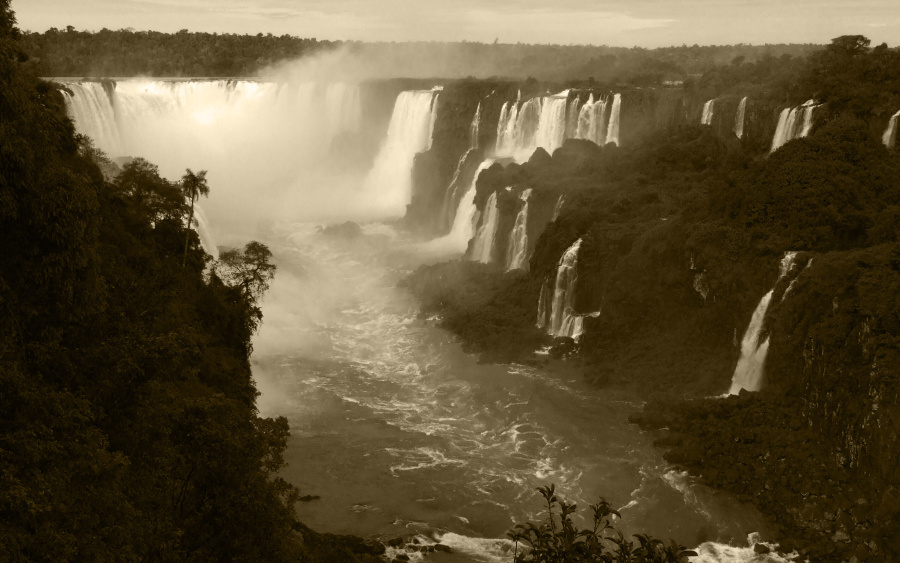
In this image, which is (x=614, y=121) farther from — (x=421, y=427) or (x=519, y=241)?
(x=421, y=427)

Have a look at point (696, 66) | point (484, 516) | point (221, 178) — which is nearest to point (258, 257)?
point (484, 516)

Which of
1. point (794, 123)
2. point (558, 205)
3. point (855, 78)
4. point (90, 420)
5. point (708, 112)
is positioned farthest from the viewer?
point (708, 112)

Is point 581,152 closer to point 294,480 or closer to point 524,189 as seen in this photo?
point 524,189

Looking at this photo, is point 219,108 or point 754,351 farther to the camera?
point 219,108

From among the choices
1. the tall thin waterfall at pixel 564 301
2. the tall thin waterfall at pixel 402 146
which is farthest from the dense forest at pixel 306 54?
the tall thin waterfall at pixel 564 301

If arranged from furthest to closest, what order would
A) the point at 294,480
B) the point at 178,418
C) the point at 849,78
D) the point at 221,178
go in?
1. the point at 221,178
2. the point at 849,78
3. the point at 294,480
4. the point at 178,418

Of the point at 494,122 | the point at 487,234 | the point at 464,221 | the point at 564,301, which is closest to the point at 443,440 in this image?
the point at 564,301

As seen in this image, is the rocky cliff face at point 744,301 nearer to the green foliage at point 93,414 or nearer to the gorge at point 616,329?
the gorge at point 616,329
